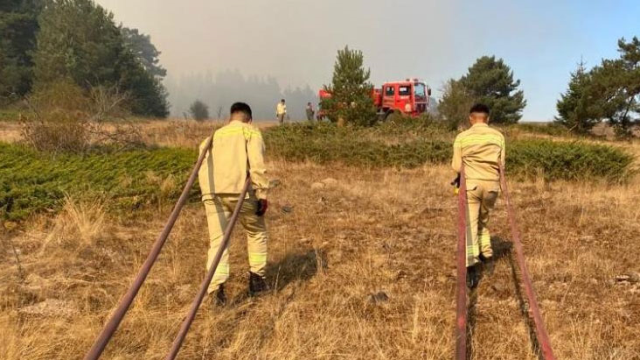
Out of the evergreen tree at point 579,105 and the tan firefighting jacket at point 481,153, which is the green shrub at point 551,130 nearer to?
the evergreen tree at point 579,105

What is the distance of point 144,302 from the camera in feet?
12.9

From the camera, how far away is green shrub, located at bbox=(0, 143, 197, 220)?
256 inches

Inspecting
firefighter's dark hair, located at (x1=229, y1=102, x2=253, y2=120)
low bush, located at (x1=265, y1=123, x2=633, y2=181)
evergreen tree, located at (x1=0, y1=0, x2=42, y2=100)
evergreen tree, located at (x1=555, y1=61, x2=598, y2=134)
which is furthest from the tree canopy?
evergreen tree, located at (x1=0, y1=0, x2=42, y2=100)

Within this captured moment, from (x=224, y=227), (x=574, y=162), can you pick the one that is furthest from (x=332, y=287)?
(x=574, y=162)

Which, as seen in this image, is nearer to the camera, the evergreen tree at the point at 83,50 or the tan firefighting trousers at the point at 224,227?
the tan firefighting trousers at the point at 224,227

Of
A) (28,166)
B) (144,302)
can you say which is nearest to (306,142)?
(28,166)

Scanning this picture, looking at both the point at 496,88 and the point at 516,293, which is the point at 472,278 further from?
the point at 496,88

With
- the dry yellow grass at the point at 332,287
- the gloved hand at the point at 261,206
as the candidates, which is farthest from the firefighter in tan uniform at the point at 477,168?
the gloved hand at the point at 261,206

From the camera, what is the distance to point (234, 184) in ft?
12.9

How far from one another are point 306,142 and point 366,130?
3544mm

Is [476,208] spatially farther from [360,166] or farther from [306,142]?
[306,142]

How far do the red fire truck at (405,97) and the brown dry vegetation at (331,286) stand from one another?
1623cm

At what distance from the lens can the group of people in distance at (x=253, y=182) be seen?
13.0ft

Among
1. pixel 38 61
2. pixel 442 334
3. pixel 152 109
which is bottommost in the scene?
pixel 442 334
